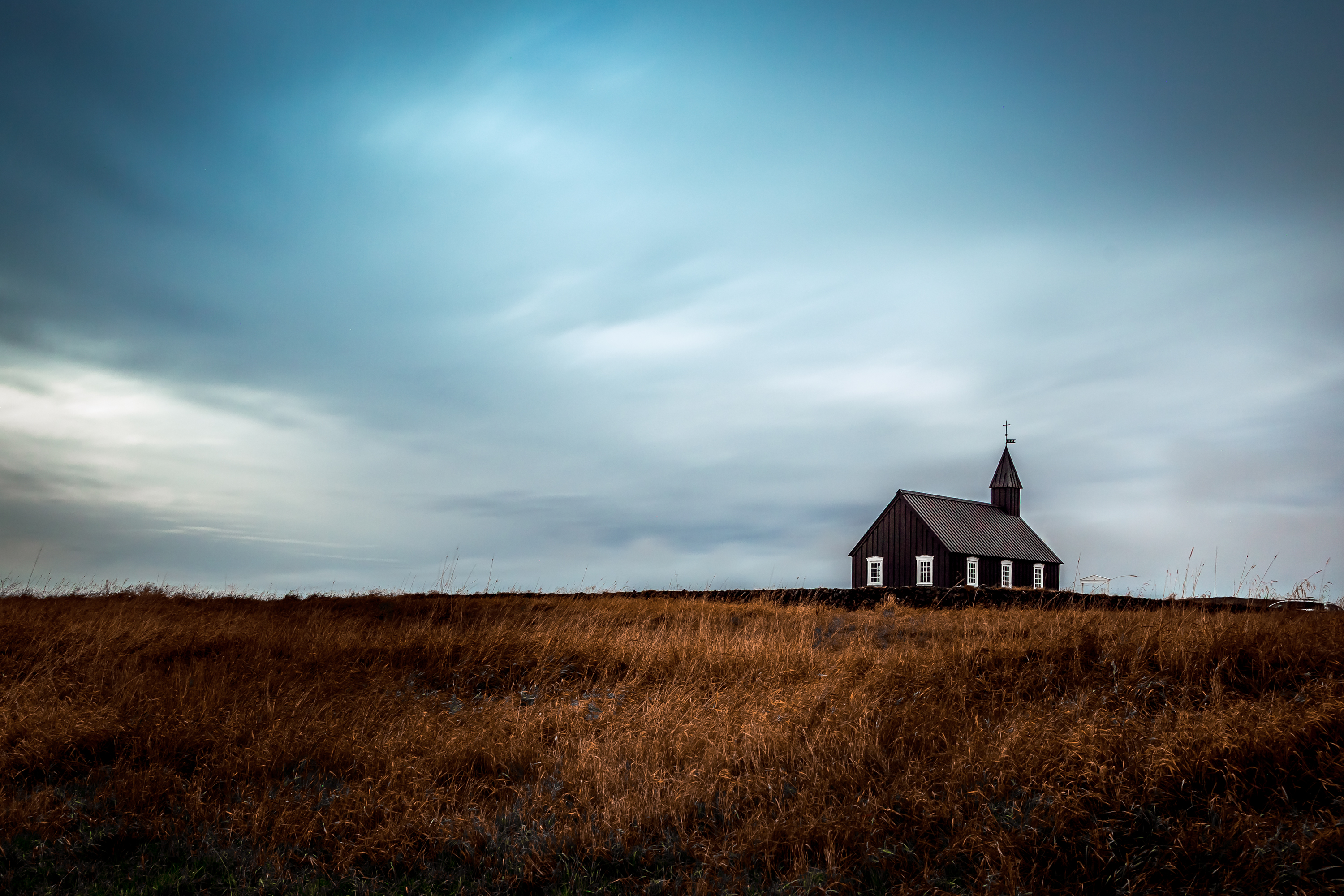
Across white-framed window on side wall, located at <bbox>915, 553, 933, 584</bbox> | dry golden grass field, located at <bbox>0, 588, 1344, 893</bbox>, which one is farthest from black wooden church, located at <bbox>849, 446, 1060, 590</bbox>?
dry golden grass field, located at <bbox>0, 588, 1344, 893</bbox>

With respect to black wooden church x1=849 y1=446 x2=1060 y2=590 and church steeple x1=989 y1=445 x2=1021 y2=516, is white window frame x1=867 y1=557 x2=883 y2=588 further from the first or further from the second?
church steeple x1=989 y1=445 x2=1021 y2=516

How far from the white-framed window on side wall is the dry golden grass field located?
2494cm

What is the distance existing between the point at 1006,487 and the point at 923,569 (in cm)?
1093

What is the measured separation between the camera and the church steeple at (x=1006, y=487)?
43.0m

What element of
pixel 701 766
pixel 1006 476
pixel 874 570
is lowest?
pixel 701 766

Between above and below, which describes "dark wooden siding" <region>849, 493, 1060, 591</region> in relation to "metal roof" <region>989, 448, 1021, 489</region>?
below

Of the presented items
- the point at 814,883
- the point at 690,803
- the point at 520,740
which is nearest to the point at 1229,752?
the point at 814,883

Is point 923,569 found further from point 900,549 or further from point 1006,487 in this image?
point 1006,487

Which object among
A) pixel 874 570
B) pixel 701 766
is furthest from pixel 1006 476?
pixel 701 766

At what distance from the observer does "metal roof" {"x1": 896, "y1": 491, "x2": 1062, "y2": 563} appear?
36.0 meters

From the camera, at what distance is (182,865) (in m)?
5.37

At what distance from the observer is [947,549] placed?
34656 millimetres

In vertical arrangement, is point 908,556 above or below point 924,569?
above

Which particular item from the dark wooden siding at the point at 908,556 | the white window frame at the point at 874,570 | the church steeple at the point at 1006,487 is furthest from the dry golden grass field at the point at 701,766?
the church steeple at the point at 1006,487
